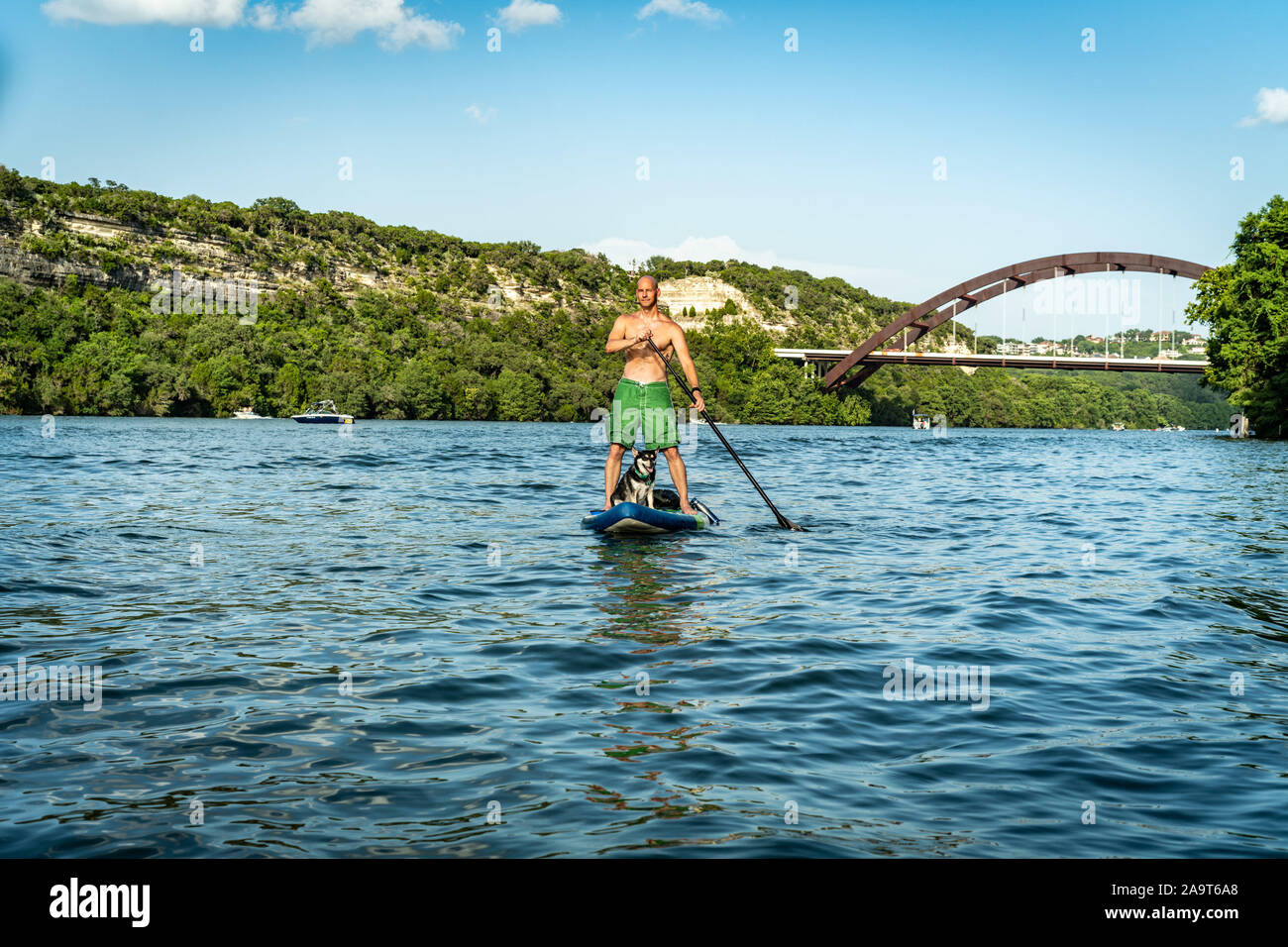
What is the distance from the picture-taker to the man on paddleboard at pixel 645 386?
13.4 meters

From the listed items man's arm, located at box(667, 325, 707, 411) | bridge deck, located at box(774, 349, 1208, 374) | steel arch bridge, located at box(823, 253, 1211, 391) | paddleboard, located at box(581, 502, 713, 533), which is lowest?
paddleboard, located at box(581, 502, 713, 533)

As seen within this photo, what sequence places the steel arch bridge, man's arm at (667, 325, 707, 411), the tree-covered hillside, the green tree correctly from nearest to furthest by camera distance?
1. man's arm at (667, 325, 707, 411)
2. the green tree
3. the tree-covered hillside
4. the steel arch bridge

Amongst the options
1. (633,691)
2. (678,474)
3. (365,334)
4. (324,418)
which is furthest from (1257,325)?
(365,334)

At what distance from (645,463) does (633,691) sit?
310 inches

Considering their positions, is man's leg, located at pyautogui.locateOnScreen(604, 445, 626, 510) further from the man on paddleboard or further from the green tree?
the green tree

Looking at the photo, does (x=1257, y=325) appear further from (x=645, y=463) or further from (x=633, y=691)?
(x=633, y=691)

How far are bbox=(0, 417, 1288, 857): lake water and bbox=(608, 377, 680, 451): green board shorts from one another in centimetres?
150

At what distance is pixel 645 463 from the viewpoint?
13.7m

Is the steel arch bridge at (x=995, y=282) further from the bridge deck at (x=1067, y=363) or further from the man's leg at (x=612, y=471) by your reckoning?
the man's leg at (x=612, y=471)

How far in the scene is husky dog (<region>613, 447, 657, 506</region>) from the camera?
1371 cm

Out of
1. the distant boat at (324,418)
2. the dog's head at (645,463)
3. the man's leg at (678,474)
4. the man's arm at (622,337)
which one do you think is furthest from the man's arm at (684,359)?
the distant boat at (324,418)

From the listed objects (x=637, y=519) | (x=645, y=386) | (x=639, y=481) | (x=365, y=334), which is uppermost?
(x=365, y=334)

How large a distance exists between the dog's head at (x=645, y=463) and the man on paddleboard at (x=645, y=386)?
0.36 ft

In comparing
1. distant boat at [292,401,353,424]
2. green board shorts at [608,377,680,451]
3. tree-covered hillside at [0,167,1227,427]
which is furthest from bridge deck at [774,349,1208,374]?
green board shorts at [608,377,680,451]
